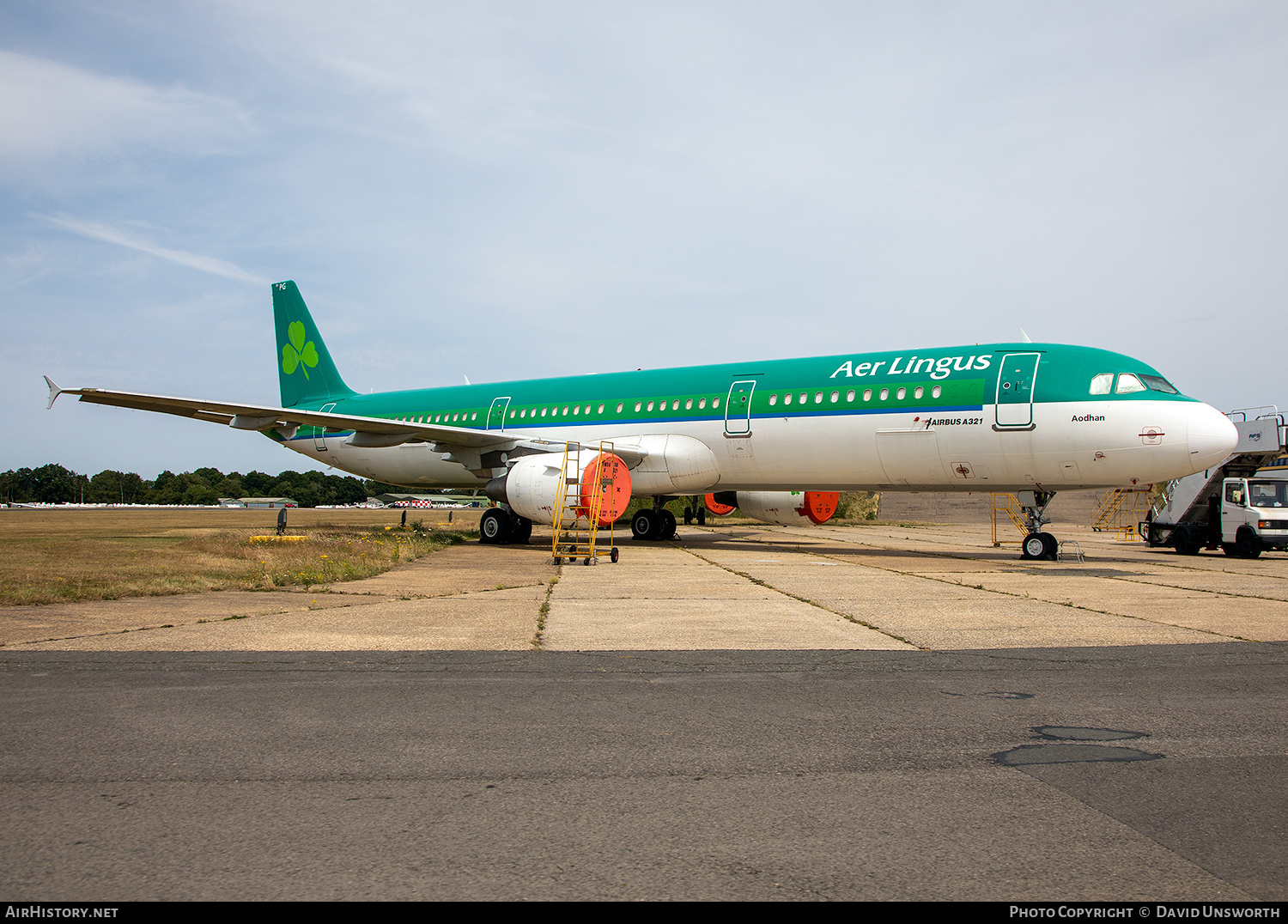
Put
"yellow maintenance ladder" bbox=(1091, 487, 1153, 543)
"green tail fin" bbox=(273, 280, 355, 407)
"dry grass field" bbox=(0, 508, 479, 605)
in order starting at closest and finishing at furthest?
"dry grass field" bbox=(0, 508, 479, 605) → "green tail fin" bbox=(273, 280, 355, 407) → "yellow maintenance ladder" bbox=(1091, 487, 1153, 543)

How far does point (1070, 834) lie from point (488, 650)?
4.52 m

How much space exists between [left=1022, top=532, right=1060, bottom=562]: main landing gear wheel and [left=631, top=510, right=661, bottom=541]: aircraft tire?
953cm

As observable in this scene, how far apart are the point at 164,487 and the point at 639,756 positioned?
136 meters

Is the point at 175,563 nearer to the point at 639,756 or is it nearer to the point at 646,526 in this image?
the point at 639,756

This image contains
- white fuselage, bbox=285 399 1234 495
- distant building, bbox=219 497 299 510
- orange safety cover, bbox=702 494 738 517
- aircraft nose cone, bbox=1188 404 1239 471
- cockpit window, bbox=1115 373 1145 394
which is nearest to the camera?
aircraft nose cone, bbox=1188 404 1239 471

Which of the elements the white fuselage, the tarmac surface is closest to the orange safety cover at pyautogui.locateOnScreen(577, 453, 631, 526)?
the white fuselage

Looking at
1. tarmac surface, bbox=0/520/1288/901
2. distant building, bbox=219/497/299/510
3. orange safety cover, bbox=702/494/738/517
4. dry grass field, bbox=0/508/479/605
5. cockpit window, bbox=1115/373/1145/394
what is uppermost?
cockpit window, bbox=1115/373/1145/394

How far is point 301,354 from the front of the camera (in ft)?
89.1

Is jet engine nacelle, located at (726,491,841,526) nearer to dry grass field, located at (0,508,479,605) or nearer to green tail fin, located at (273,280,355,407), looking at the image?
dry grass field, located at (0,508,479,605)

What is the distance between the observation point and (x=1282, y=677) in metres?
5.88

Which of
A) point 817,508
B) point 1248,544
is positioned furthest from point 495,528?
point 1248,544

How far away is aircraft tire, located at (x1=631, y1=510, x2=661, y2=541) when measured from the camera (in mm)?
23141

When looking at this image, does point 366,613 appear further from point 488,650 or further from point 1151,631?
point 1151,631

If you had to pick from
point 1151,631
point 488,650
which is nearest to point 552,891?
point 488,650
